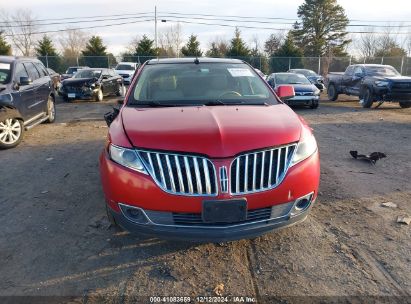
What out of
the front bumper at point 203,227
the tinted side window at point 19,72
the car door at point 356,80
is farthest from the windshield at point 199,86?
the car door at point 356,80

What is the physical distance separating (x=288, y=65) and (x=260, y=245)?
3462 centimetres

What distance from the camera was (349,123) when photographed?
10906 mm

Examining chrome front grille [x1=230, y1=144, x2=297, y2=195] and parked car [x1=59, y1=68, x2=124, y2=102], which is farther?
parked car [x1=59, y1=68, x2=124, y2=102]

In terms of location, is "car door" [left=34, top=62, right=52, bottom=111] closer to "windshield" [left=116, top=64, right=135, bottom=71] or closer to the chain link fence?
"windshield" [left=116, top=64, right=135, bottom=71]

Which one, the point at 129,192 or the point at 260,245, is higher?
the point at 129,192

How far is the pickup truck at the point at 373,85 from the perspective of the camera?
1371cm

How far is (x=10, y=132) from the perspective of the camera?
24.5ft

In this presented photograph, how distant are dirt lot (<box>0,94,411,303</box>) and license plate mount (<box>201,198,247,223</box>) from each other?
0.51 meters

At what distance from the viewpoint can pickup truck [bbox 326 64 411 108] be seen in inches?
540

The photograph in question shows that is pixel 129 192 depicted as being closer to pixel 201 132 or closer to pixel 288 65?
pixel 201 132

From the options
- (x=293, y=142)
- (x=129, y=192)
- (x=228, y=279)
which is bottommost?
(x=228, y=279)

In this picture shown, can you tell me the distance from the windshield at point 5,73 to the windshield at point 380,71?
45.1ft

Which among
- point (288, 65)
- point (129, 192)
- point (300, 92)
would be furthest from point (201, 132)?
point (288, 65)

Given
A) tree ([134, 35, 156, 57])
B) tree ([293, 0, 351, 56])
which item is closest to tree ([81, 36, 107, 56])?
tree ([134, 35, 156, 57])
